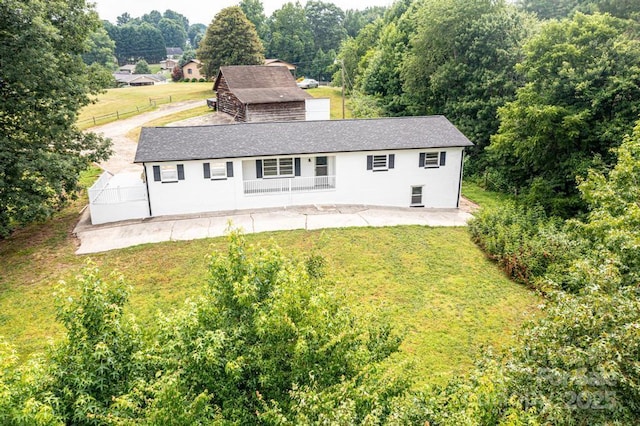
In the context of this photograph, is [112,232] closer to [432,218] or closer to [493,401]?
[432,218]

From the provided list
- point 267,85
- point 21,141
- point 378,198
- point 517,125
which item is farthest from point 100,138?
point 267,85

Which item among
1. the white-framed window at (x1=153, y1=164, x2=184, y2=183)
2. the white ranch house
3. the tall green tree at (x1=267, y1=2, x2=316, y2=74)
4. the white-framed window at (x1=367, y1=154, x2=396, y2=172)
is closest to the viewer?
the white-framed window at (x1=153, y1=164, x2=184, y2=183)

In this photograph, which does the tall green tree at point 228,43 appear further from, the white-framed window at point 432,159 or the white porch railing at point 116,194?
the white-framed window at point 432,159

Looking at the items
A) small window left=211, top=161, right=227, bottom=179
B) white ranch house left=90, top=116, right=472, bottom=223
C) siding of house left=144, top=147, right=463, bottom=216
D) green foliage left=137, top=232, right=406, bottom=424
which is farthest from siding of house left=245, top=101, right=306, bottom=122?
green foliage left=137, top=232, right=406, bottom=424

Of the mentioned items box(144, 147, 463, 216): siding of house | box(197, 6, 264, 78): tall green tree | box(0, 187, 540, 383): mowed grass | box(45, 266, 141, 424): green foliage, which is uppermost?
box(197, 6, 264, 78): tall green tree

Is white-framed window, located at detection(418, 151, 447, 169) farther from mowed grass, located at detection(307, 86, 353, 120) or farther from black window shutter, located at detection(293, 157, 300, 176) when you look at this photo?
mowed grass, located at detection(307, 86, 353, 120)

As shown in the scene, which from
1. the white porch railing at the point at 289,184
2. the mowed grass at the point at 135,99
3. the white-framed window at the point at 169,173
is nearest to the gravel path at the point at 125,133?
the mowed grass at the point at 135,99

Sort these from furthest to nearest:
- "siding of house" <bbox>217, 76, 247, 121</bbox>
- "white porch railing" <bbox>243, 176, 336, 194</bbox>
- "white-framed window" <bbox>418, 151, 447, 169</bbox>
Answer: "siding of house" <bbox>217, 76, 247, 121</bbox> → "white-framed window" <bbox>418, 151, 447, 169</bbox> → "white porch railing" <bbox>243, 176, 336, 194</bbox>
